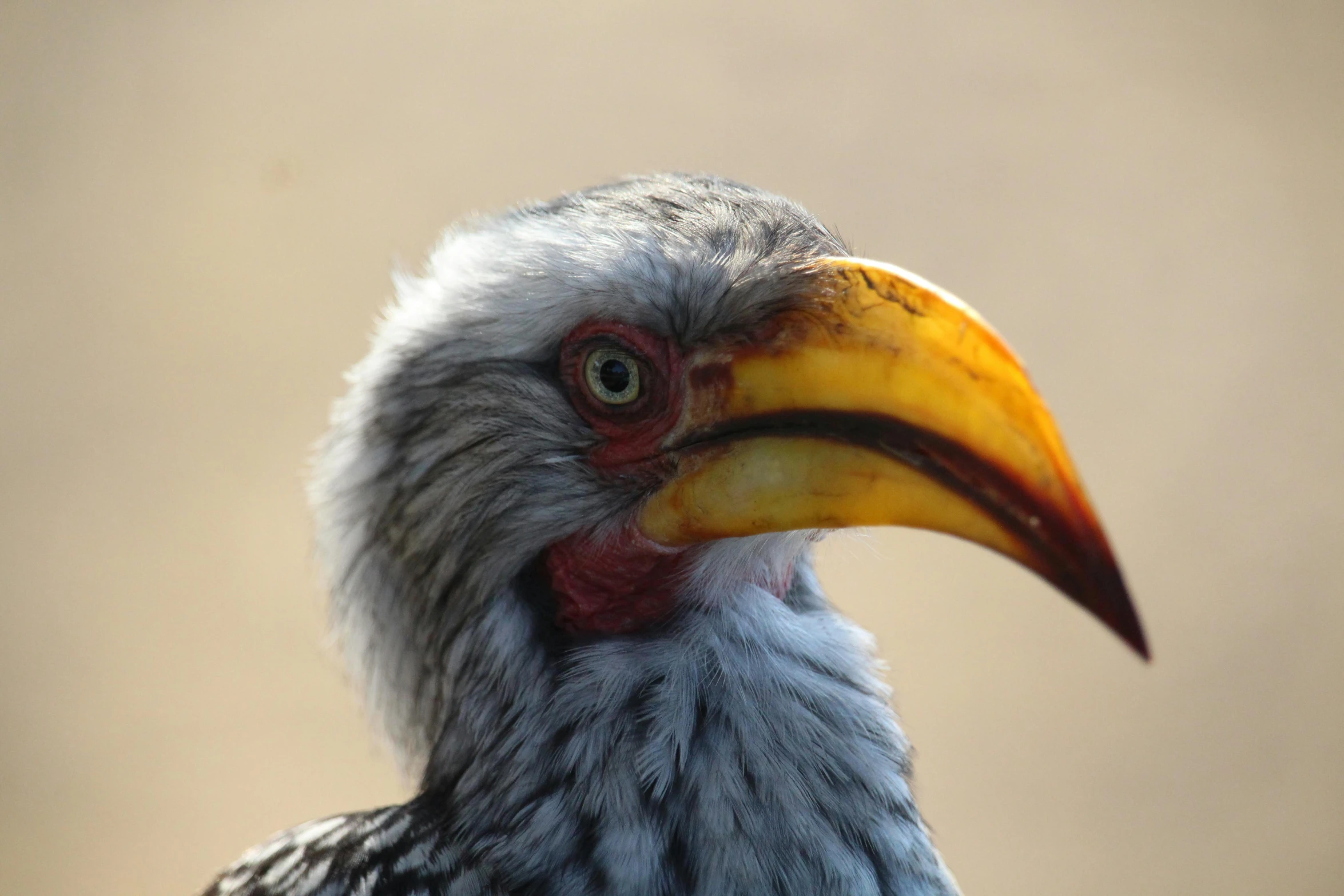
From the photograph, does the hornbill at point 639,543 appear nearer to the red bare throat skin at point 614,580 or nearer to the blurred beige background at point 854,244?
the red bare throat skin at point 614,580

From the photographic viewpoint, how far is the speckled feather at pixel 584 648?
1.41 metres

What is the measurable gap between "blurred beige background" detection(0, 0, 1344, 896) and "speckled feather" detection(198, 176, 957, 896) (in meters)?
2.27

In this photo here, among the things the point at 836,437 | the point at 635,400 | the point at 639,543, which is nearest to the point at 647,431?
the point at 635,400

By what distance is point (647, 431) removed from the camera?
57.3 inches

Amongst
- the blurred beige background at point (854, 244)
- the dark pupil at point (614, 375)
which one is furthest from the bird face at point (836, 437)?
the blurred beige background at point (854, 244)

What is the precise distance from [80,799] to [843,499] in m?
3.28

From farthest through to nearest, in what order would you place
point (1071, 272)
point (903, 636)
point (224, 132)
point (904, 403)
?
point (224, 132), point (1071, 272), point (903, 636), point (904, 403)

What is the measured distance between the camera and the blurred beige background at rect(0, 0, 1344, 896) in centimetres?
370

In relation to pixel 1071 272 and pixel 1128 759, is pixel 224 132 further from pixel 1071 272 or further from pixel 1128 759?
pixel 1128 759

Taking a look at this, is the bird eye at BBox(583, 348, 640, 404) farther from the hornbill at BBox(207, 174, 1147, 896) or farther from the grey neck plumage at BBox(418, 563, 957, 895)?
the grey neck plumage at BBox(418, 563, 957, 895)

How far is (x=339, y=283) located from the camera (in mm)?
4676

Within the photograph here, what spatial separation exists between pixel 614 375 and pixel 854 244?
7.40 feet

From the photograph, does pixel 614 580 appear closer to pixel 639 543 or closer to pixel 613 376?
pixel 639 543

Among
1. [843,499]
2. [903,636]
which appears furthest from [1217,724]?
[843,499]
